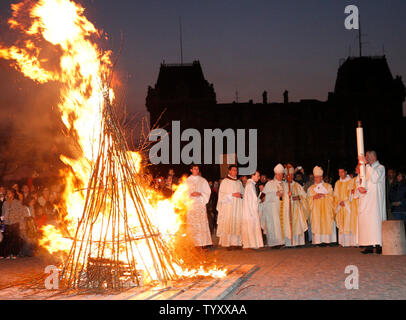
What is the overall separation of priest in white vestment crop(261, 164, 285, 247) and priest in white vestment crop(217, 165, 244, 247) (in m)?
0.69

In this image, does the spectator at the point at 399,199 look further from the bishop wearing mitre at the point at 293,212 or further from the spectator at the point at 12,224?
the spectator at the point at 12,224

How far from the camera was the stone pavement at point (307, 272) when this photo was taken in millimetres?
6414

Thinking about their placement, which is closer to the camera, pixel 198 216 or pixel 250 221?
pixel 198 216

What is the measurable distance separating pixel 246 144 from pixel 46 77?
36.6 metres

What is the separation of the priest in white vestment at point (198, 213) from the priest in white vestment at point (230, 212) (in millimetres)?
552

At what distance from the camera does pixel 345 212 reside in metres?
12.0

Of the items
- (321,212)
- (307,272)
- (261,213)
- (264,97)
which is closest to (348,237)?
(321,212)

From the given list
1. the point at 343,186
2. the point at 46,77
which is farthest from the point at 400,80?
the point at 46,77

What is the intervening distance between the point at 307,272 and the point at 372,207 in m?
3.12

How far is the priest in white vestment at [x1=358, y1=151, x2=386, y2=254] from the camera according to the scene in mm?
10227

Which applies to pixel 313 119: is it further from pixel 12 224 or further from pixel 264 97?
pixel 12 224

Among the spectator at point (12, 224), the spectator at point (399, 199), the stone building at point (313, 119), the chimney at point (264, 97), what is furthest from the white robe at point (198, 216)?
the chimney at point (264, 97)

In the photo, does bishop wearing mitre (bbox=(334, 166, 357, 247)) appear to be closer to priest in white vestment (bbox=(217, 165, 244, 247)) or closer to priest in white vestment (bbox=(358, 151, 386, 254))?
priest in white vestment (bbox=(358, 151, 386, 254))

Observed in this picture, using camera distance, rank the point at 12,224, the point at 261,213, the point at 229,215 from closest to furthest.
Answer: the point at 12,224
the point at 229,215
the point at 261,213
